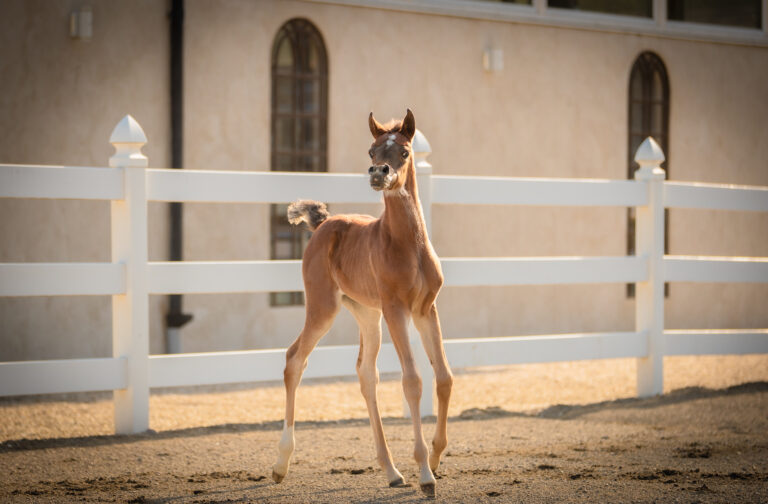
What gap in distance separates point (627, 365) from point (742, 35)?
547cm

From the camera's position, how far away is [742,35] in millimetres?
13297

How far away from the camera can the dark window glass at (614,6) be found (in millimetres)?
12297

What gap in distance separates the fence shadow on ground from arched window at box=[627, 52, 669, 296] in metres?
4.75

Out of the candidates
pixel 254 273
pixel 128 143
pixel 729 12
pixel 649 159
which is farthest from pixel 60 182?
pixel 729 12

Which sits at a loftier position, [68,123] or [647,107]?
[647,107]

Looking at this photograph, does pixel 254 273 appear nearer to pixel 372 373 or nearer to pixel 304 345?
pixel 304 345

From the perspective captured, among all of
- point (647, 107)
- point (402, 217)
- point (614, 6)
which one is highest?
point (614, 6)

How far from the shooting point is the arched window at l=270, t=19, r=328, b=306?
34.6 ft

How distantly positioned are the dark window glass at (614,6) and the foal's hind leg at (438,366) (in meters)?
8.55

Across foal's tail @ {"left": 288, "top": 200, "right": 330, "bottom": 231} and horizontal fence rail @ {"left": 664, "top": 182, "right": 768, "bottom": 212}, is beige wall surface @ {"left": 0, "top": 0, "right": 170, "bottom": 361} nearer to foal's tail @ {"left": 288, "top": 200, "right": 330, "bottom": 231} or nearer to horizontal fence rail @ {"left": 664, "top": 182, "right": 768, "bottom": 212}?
foal's tail @ {"left": 288, "top": 200, "right": 330, "bottom": 231}

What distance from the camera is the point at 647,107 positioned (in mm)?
12852

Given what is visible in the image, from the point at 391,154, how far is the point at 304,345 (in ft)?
3.69

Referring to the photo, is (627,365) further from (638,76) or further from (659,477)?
(659,477)

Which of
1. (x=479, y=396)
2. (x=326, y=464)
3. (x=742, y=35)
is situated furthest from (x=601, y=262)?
(x=742, y=35)
